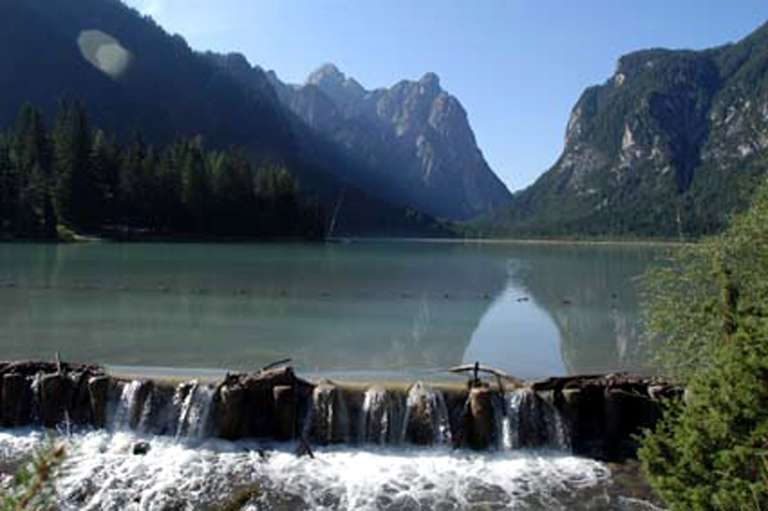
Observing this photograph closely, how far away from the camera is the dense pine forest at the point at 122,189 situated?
102 meters

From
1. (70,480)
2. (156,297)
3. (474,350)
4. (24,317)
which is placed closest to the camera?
(70,480)

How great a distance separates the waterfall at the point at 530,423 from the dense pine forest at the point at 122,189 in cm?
9432

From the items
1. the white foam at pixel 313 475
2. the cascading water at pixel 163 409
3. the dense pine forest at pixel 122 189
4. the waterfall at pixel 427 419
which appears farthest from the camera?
the dense pine forest at pixel 122 189

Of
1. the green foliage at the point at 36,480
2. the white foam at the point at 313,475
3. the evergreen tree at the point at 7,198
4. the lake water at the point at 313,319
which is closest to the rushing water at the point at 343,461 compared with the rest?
the white foam at the point at 313,475

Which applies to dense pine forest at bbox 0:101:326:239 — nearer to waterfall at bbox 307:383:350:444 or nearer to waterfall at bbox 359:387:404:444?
waterfall at bbox 307:383:350:444

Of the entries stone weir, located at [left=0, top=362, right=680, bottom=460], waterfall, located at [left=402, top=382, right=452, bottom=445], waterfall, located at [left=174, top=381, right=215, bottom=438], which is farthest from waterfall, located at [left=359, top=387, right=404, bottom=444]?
waterfall, located at [left=174, top=381, right=215, bottom=438]

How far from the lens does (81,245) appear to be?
94812 mm

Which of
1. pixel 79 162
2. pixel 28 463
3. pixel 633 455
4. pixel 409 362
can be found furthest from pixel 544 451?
pixel 79 162

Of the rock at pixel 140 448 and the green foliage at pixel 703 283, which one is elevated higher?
the green foliage at pixel 703 283

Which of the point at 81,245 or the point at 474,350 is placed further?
the point at 81,245

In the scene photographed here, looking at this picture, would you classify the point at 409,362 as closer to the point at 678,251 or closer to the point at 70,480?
the point at 678,251

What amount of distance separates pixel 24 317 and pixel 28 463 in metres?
35.5

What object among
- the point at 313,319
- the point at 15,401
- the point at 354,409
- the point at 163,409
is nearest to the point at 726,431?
the point at 354,409

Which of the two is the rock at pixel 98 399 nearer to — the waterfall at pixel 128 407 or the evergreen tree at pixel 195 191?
the waterfall at pixel 128 407
